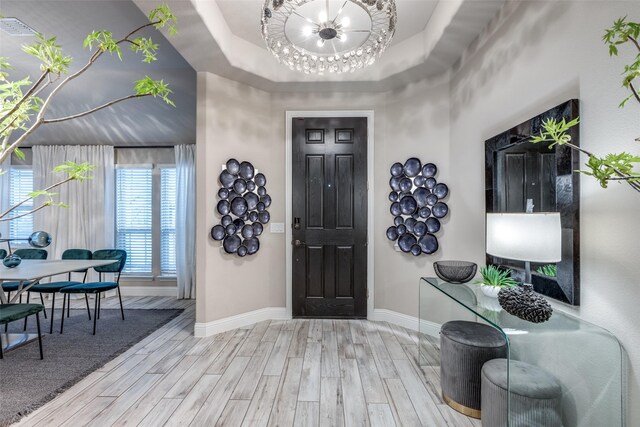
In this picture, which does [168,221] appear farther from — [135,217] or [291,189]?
[291,189]

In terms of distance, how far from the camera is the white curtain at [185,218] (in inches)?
194

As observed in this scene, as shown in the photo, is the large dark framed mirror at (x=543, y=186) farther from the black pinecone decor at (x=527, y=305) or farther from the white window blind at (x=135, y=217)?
the white window blind at (x=135, y=217)

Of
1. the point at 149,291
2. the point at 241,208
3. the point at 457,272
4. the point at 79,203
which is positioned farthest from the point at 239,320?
the point at 79,203

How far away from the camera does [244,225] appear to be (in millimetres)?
3498

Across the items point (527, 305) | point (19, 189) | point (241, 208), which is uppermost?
point (19, 189)

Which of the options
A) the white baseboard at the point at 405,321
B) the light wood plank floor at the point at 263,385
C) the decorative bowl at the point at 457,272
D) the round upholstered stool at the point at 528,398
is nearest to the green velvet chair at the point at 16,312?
the light wood plank floor at the point at 263,385

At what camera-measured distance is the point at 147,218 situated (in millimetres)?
5203

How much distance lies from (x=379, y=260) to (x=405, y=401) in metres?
1.72

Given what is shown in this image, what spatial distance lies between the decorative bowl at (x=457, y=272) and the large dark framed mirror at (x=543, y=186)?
0.25 m

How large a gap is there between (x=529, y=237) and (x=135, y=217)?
558 cm

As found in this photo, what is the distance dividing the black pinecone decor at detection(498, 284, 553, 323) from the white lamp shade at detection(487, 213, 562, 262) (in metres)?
0.18

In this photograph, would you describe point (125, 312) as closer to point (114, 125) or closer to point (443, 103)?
point (114, 125)

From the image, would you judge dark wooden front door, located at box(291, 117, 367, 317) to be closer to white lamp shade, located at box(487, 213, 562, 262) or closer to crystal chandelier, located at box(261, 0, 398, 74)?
crystal chandelier, located at box(261, 0, 398, 74)

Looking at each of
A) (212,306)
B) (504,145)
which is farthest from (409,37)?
(212,306)
